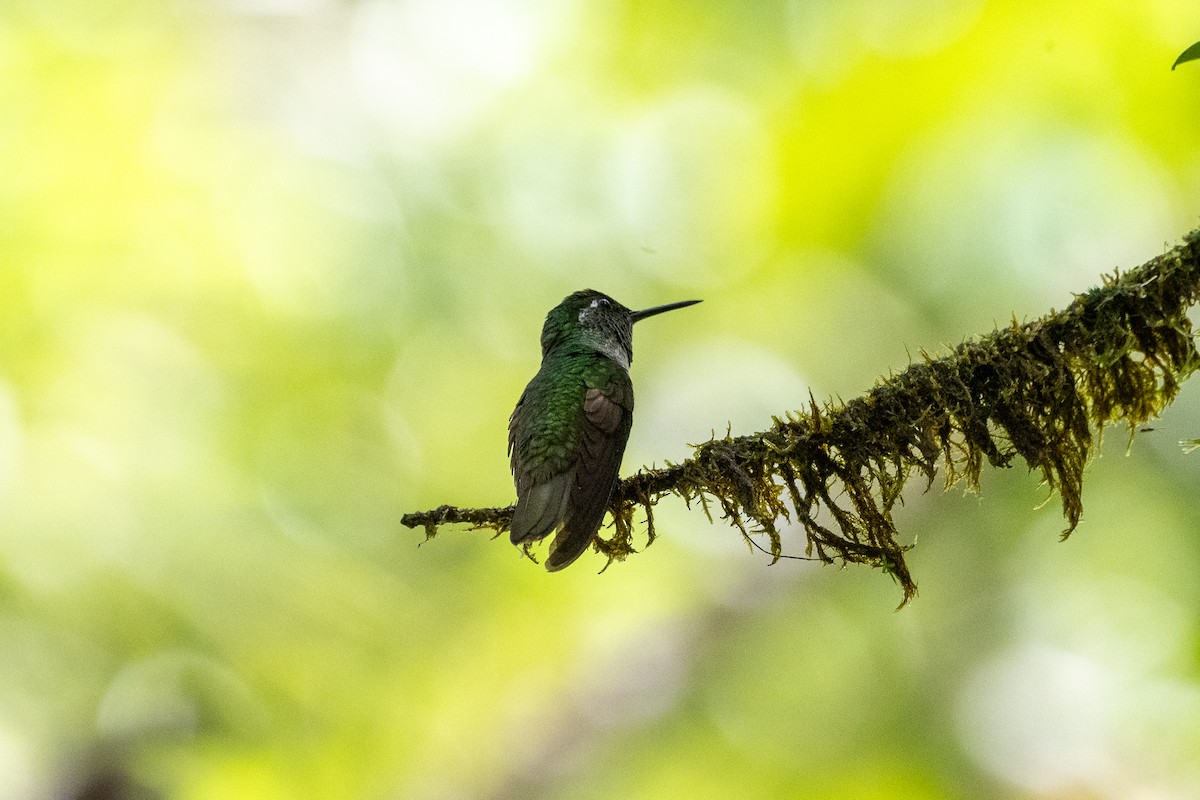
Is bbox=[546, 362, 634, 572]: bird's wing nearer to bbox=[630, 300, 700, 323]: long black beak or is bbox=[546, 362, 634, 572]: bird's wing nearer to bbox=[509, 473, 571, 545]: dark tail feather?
bbox=[509, 473, 571, 545]: dark tail feather

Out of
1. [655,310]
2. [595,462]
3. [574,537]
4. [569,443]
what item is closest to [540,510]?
[574,537]

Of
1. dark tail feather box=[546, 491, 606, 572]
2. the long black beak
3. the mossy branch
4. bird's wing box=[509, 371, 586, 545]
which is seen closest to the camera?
the mossy branch

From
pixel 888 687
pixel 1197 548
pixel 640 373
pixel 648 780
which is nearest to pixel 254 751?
pixel 648 780

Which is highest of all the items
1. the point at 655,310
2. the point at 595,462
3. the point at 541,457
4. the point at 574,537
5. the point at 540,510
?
the point at 655,310

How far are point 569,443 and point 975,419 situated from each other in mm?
2160

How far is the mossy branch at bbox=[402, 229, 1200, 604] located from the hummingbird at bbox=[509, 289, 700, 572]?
0.57m

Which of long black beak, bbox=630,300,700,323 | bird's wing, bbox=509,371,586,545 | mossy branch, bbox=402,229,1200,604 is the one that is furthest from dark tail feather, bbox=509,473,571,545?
long black beak, bbox=630,300,700,323

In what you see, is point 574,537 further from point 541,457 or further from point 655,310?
point 655,310

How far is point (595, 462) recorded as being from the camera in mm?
5031

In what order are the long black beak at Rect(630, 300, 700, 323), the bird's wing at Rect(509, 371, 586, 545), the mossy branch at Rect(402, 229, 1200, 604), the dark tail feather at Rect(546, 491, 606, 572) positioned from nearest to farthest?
the mossy branch at Rect(402, 229, 1200, 604)
the dark tail feather at Rect(546, 491, 606, 572)
the bird's wing at Rect(509, 371, 586, 545)
the long black beak at Rect(630, 300, 700, 323)

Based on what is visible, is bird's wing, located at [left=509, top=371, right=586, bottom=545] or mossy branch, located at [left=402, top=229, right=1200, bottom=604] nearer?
mossy branch, located at [left=402, top=229, right=1200, bottom=604]

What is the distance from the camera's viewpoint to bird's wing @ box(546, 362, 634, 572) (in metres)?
4.70

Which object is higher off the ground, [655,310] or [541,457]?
[655,310]

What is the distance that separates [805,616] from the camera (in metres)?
12.2
